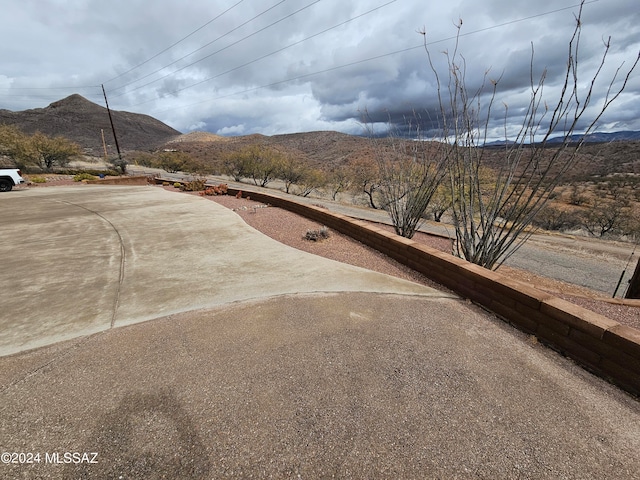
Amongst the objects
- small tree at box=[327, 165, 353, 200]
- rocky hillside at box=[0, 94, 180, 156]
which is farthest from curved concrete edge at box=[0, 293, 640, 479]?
rocky hillside at box=[0, 94, 180, 156]

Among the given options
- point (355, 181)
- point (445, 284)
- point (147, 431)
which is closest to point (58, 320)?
point (147, 431)

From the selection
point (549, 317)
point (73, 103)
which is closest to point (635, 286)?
point (549, 317)

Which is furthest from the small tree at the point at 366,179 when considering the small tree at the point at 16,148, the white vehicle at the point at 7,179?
the small tree at the point at 16,148

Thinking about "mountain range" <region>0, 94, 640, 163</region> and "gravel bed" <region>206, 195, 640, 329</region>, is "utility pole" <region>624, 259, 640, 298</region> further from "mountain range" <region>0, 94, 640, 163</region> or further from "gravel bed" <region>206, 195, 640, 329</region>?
"mountain range" <region>0, 94, 640, 163</region>

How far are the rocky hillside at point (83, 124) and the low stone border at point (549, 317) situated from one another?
86680 millimetres

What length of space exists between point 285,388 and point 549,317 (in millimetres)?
2612

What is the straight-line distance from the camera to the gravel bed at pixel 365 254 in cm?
383

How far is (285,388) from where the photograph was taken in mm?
2232

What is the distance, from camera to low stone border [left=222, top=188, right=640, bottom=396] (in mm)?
2307

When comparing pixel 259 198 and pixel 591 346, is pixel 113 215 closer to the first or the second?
pixel 259 198

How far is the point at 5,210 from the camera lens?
30.6ft

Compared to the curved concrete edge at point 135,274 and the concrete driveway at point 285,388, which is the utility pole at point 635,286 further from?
the curved concrete edge at point 135,274

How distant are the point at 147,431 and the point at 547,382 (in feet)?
9.83

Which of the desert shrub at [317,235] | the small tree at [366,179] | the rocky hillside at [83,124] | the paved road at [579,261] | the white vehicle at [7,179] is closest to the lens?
the desert shrub at [317,235]
